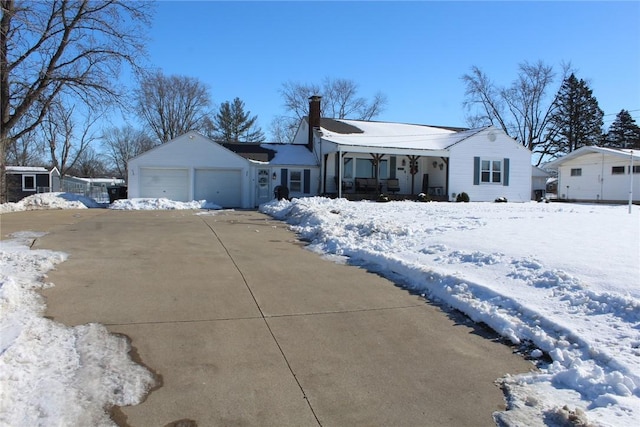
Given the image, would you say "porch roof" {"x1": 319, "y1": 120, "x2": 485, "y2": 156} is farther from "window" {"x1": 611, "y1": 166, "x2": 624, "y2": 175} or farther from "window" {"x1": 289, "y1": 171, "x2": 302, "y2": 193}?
"window" {"x1": 611, "y1": 166, "x2": 624, "y2": 175}

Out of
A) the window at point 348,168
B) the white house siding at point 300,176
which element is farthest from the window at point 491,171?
the white house siding at point 300,176

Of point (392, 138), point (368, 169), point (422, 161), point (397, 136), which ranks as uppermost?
point (397, 136)

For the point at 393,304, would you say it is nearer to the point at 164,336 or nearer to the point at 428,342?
the point at 428,342

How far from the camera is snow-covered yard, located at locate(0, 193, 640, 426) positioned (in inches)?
139

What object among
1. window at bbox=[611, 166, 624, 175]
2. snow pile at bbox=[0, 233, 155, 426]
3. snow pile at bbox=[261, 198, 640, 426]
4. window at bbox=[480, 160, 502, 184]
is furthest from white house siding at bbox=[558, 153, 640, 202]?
snow pile at bbox=[0, 233, 155, 426]

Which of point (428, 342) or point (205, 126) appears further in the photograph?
point (205, 126)

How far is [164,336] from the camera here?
4918 mm

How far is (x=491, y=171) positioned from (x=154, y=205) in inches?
779

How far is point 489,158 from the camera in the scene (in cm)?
2869

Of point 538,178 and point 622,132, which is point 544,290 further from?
point 622,132

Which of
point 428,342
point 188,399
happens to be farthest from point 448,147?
point 188,399

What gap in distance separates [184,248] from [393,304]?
18.6 feet

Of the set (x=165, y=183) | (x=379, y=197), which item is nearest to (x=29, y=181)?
(x=165, y=183)

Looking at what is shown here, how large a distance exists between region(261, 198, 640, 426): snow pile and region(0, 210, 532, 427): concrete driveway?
311 mm
